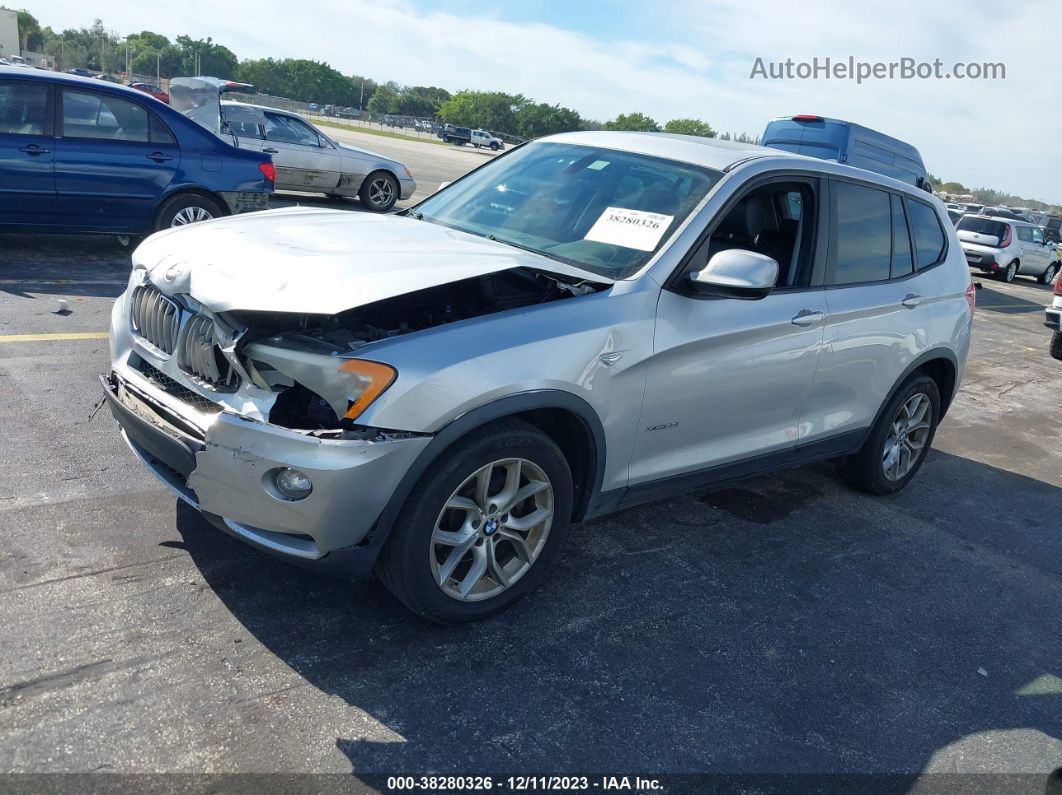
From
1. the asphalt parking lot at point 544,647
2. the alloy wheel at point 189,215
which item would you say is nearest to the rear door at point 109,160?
the alloy wheel at point 189,215

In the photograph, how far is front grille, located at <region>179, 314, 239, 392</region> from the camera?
3135 mm

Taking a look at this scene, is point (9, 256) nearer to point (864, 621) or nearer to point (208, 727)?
point (208, 727)

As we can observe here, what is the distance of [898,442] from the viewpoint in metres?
5.44

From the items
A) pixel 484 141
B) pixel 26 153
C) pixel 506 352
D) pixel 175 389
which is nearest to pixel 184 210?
pixel 26 153

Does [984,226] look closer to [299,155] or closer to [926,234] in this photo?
[299,155]

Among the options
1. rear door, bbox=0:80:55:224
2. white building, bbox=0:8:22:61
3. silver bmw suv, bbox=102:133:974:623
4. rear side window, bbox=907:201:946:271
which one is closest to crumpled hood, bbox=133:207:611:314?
silver bmw suv, bbox=102:133:974:623

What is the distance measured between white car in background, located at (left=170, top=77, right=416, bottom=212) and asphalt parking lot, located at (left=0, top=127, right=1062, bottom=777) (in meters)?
9.25

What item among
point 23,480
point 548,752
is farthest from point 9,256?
point 548,752

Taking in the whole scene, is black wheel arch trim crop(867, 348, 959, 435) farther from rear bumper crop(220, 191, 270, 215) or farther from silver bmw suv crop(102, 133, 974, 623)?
rear bumper crop(220, 191, 270, 215)

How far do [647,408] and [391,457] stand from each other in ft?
3.96

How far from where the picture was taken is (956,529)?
5.23 metres

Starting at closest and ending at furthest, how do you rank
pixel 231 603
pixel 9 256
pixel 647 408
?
pixel 231 603 → pixel 647 408 → pixel 9 256

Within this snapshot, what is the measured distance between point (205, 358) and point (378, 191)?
1220cm

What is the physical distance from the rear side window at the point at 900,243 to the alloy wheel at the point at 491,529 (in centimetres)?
276
